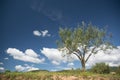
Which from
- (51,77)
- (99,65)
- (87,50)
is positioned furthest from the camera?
(87,50)

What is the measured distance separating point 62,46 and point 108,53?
21.8 feet

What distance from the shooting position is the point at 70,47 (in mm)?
28328

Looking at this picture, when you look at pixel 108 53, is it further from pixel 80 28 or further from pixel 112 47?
pixel 80 28

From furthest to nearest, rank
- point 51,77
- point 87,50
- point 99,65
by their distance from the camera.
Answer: point 87,50 < point 99,65 < point 51,77

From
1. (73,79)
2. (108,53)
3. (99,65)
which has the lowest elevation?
(73,79)

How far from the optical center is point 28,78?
13555 mm

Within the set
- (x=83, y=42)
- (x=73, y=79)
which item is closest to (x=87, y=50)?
(x=83, y=42)

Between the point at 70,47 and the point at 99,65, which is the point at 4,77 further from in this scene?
the point at 70,47

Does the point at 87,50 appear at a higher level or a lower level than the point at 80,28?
lower

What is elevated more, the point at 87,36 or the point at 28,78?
the point at 87,36

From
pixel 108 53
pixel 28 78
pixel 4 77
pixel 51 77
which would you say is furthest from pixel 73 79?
pixel 108 53

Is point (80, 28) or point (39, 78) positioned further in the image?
point (80, 28)

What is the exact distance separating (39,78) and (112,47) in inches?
695

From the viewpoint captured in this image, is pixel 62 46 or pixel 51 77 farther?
pixel 62 46
